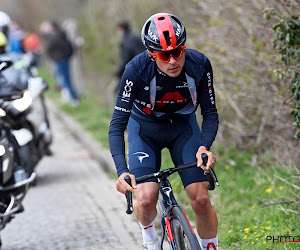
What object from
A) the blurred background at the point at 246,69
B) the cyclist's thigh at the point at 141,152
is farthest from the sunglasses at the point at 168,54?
the blurred background at the point at 246,69

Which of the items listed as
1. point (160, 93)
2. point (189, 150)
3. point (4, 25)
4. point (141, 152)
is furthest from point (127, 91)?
point (4, 25)

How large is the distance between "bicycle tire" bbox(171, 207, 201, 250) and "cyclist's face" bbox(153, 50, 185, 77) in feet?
3.04

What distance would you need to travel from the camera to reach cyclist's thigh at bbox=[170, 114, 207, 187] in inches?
180

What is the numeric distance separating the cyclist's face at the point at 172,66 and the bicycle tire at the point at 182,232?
93 centimetres

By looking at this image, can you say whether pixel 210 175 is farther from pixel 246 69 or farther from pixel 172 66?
pixel 246 69

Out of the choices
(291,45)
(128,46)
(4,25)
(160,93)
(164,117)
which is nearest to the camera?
(160,93)

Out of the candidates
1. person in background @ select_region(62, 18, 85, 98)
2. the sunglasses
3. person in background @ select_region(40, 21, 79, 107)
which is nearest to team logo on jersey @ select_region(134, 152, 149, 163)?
the sunglasses

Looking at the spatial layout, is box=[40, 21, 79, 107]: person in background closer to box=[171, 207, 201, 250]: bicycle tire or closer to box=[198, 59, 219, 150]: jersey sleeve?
box=[198, 59, 219, 150]: jersey sleeve

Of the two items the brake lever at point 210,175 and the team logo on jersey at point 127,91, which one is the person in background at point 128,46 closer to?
the team logo on jersey at point 127,91

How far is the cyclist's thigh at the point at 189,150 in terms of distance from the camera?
15.0ft

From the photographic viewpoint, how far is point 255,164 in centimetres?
801

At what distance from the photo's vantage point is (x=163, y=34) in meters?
4.40

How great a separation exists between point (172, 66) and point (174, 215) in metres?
1.00

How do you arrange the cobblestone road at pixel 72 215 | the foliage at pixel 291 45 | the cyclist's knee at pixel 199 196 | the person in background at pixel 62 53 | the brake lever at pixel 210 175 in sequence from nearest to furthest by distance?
the brake lever at pixel 210 175, the cyclist's knee at pixel 199 196, the foliage at pixel 291 45, the cobblestone road at pixel 72 215, the person in background at pixel 62 53
